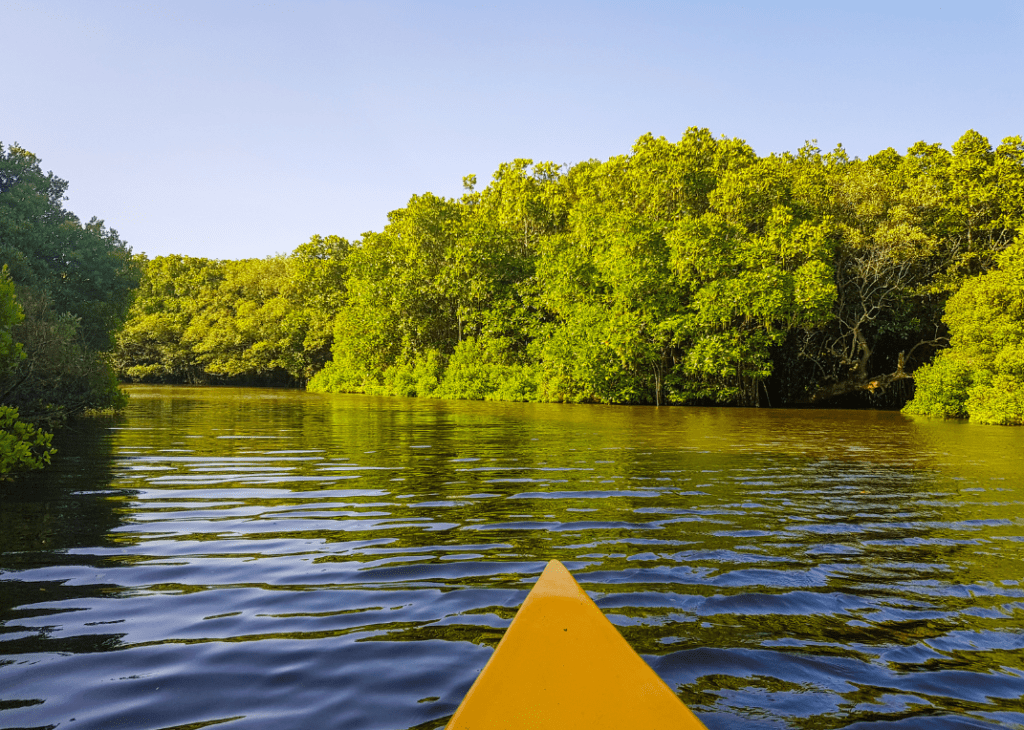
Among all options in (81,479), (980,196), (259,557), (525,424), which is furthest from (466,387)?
(259,557)

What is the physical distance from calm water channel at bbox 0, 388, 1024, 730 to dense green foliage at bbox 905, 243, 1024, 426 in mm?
15663

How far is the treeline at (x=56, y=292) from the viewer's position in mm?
14000

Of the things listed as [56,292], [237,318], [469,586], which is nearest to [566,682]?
[469,586]

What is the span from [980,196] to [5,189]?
3874cm

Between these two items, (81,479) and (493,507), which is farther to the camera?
(81,479)

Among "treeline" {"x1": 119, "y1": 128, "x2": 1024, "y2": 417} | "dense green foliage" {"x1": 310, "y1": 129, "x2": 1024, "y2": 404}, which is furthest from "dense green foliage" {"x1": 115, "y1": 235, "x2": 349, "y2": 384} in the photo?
"dense green foliage" {"x1": 310, "y1": 129, "x2": 1024, "y2": 404}

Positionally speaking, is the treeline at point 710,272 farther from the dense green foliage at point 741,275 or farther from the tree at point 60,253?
the tree at point 60,253

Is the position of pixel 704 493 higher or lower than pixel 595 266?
lower

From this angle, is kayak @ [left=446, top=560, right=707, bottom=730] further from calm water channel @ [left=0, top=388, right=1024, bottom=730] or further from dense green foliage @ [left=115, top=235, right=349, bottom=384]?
dense green foliage @ [left=115, top=235, right=349, bottom=384]

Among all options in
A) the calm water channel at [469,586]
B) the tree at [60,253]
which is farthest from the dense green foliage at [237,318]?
the calm water channel at [469,586]

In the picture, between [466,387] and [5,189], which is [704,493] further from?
[466,387]

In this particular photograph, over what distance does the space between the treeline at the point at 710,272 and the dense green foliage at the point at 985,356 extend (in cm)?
187

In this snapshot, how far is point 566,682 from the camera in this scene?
2289 mm

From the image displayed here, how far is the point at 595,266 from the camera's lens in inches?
1486
